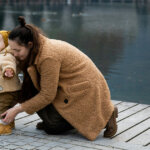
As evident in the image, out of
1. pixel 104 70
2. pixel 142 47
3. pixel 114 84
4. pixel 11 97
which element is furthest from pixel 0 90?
pixel 142 47

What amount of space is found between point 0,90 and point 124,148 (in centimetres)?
118

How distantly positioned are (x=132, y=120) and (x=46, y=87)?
3.73ft

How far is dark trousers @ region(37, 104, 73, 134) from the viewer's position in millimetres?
4039

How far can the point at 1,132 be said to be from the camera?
13.3 feet

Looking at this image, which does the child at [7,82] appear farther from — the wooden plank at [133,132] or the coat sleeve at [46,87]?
the wooden plank at [133,132]

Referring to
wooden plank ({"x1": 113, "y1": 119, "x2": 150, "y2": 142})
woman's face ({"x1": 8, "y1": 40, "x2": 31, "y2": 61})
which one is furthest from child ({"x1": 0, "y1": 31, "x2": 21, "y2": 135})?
wooden plank ({"x1": 113, "y1": 119, "x2": 150, "y2": 142})

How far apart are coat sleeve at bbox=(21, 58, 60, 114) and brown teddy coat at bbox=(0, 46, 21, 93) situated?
9.1 inches

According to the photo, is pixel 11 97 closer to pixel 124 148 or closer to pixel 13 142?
pixel 13 142

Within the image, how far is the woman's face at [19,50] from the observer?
3.81 meters

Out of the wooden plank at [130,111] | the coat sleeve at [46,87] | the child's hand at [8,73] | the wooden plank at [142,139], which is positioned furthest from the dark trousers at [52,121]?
the wooden plank at [130,111]

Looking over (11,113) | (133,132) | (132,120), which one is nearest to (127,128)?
(133,132)

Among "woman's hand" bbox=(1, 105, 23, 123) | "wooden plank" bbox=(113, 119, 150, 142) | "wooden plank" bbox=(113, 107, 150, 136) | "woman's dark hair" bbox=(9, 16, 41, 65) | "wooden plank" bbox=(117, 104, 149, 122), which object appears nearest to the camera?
"woman's dark hair" bbox=(9, 16, 41, 65)

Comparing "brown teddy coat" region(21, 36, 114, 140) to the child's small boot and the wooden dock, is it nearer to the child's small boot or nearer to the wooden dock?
the wooden dock

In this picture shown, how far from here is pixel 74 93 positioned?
394 cm
